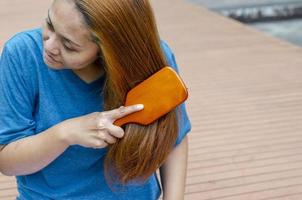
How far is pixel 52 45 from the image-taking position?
1.30 meters

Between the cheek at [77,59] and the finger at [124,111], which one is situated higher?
the cheek at [77,59]

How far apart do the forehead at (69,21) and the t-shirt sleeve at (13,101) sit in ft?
0.57

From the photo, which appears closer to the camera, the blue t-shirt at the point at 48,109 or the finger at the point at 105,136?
the finger at the point at 105,136

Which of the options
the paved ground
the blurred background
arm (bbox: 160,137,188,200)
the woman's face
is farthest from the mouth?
the paved ground

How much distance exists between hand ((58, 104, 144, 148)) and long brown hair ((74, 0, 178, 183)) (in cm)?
4

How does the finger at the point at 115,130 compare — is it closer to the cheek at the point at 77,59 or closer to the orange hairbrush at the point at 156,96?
the orange hairbrush at the point at 156,96

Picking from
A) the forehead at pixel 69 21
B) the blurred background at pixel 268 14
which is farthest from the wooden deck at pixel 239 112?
the blurred background at pixel 268 14

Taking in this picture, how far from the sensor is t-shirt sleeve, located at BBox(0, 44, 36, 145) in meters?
1.38

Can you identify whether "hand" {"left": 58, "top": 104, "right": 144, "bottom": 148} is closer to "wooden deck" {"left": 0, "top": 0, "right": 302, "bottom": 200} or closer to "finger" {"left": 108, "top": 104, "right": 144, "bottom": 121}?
"finger" {"left": 108, "top": 104, "right": 144, "bottom": 121}

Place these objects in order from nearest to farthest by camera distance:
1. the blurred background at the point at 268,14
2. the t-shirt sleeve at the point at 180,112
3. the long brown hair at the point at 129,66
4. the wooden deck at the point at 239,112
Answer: the long brown hair at the point at 129,66
the t-shirt sleeve at the point at 180,112
the wooden deck at the point at 239,112
the blurred background at the point at 268,14

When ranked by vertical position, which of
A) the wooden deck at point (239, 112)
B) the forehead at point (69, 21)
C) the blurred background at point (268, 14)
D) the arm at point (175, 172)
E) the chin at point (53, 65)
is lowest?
the blurred background at point (268, 14)

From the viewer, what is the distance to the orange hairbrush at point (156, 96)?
1266 mm

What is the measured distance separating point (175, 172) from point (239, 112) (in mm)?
2507

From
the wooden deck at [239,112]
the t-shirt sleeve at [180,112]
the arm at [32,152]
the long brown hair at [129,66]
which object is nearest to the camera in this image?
the long brown hair at [129,66]
